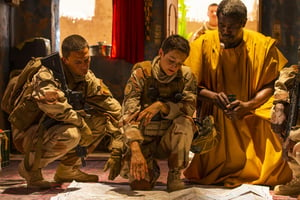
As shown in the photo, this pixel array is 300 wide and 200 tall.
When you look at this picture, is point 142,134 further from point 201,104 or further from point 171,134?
point 201,104

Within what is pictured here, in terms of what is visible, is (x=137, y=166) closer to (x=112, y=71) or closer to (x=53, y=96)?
(x=53, y=96)

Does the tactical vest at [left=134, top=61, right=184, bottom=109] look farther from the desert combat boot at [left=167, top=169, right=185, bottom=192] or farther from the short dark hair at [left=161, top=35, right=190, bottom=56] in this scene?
the desert combat boot at [left=167, top=169, right=185, bottom=192]

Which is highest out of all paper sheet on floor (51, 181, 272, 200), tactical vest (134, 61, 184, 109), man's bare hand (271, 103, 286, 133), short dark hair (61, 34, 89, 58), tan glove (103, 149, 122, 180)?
short dark hair (61, 34, 89, 58)

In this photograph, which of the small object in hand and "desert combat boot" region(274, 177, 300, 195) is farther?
the small object in hand

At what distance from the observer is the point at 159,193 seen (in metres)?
4.01

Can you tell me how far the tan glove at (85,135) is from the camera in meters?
4.30

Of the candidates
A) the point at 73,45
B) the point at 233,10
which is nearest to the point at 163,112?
the point at 73,45

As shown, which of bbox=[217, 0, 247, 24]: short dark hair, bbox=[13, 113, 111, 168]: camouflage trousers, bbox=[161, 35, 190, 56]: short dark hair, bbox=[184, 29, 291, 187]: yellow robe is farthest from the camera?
bbox=[184, 29, 291, 187]: yellow robe

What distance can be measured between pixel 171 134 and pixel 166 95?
32cm

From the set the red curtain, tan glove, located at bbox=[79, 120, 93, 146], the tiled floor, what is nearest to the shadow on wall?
the red curtain

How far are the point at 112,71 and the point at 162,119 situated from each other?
2.87 metres

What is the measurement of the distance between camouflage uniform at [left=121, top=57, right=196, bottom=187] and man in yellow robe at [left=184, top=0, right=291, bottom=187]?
40 cm

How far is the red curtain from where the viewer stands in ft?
23.0

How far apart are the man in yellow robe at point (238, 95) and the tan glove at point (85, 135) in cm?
97
